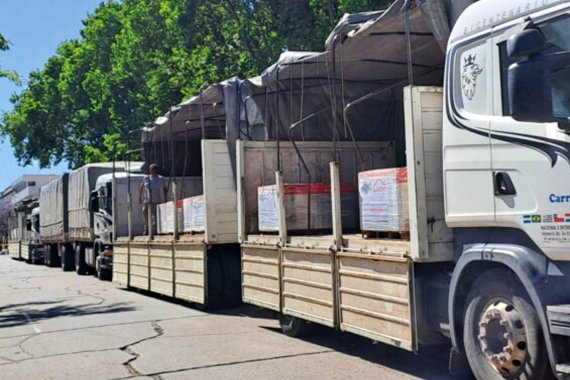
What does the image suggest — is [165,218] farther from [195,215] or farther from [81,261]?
[81,261]

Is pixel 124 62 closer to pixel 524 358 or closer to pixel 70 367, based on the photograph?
pixel 70 367

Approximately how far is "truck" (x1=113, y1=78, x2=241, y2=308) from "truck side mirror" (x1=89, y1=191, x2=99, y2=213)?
473cm

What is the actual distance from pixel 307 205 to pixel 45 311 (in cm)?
705

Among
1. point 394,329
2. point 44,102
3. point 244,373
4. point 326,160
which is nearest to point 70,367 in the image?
point 244,373

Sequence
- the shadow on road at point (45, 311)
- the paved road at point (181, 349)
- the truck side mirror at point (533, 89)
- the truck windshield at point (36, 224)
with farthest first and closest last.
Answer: the truck windshield at point (36, 224) → the shadow on road at point (45, 311) → the paved road at point (181, 349) → the truck side mirror at point (533, 89)

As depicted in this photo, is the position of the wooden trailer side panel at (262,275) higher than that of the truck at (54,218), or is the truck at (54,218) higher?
the truck at (54,218)

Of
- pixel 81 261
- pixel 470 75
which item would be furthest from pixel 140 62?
pixel 470 75

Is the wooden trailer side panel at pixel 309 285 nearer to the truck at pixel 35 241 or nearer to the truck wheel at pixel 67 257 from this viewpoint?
the truck wheel at pixel 67 257

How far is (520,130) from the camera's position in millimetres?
4758

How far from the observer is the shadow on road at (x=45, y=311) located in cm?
1224

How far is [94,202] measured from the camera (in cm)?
2048

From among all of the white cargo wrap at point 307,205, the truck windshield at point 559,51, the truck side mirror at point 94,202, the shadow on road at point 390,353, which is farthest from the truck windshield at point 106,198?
the truck windshield at point 559,51

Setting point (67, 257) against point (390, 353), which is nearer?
point (390, 353)

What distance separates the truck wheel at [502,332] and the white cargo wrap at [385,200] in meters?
1.17
